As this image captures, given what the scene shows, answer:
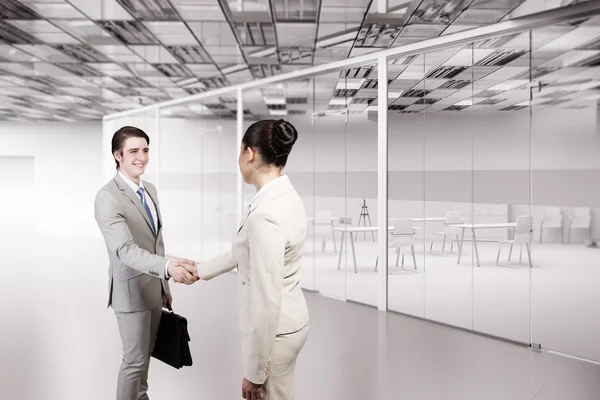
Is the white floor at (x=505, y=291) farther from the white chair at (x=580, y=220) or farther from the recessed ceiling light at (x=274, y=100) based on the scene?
the recessed ceiling light at (x=274, y=100)

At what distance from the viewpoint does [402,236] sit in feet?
24.0

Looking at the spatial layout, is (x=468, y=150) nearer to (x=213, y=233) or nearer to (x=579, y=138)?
(x=579, y=138)

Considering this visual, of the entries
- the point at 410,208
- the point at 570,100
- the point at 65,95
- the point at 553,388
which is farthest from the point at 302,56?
the point at 65,95

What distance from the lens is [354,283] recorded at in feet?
26.6

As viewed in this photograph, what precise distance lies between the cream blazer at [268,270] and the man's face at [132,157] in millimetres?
1225

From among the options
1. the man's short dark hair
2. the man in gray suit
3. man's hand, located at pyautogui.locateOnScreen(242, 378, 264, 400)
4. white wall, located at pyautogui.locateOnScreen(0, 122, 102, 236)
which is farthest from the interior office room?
white wall, located at pyautogui.locateOnScreen(0, 122, 102, 236)

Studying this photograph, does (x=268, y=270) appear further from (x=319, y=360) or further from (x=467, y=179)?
(x=467, y=179)

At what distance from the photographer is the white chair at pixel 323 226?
28.1 ft

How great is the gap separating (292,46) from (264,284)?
256 inches

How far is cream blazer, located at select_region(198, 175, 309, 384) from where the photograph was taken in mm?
1976

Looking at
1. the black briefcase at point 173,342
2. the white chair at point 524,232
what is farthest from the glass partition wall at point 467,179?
the black briefcase at point 173,342

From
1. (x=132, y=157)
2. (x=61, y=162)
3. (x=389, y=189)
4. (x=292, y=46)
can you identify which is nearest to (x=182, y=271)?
(x=132, y=157)

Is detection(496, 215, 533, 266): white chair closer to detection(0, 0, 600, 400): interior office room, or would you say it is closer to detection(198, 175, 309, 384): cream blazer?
detection(0, 0, 600, 400): interior office room

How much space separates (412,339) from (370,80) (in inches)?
147
